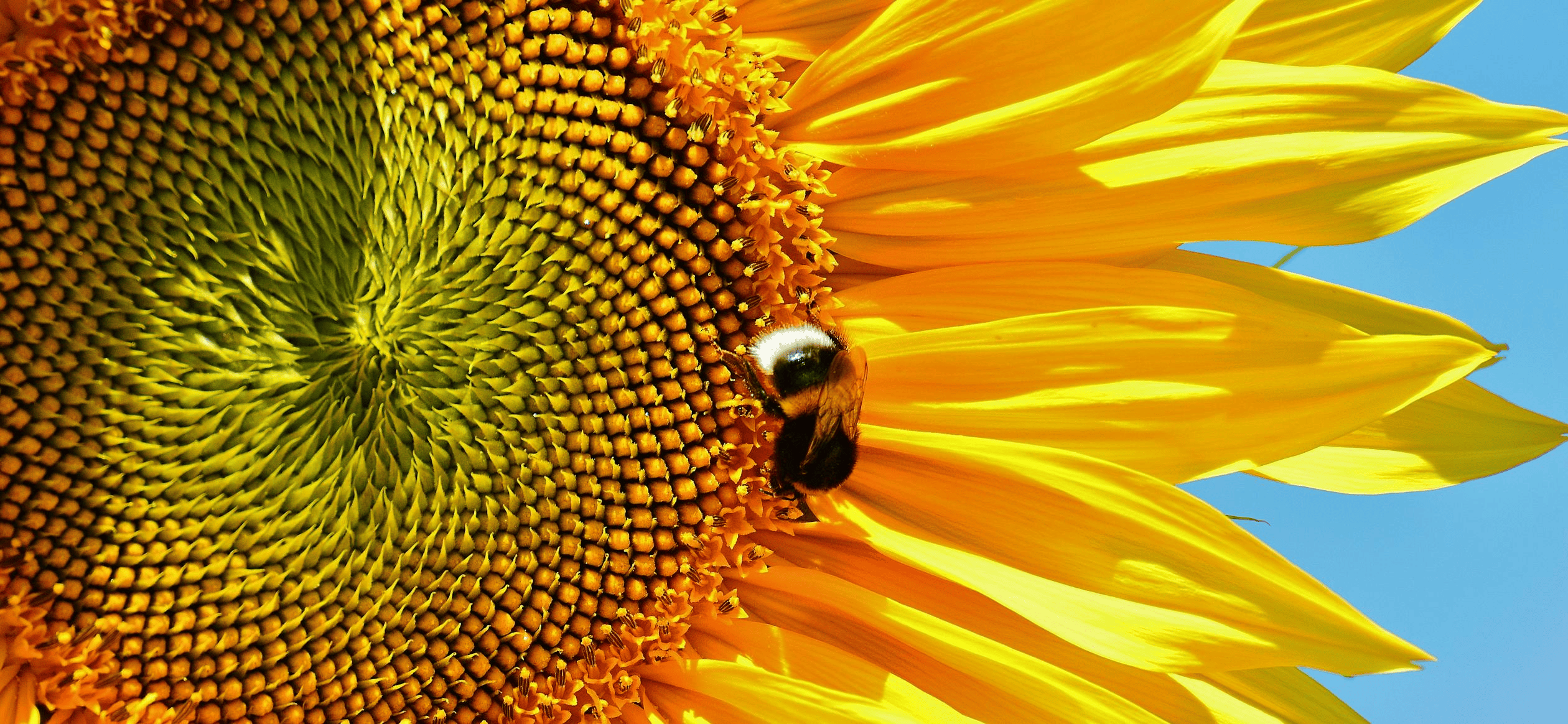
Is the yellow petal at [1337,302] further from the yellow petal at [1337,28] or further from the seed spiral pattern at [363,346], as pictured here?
the seed spiral pattern at [363,346]

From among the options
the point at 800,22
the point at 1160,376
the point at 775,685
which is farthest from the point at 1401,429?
the point at 800,22

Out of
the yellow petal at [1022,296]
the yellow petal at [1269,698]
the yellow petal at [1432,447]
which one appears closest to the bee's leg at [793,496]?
the yellow petal at [1022,296]

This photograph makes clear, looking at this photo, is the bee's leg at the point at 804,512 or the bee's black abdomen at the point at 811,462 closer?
the bee's black abdomen at the point at 811,462

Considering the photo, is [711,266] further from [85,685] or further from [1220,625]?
[85,685]

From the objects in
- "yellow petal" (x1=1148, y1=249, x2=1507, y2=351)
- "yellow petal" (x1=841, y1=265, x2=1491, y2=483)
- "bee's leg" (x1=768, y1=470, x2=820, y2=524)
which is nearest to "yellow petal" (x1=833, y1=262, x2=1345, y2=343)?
"yellow petal" (x1=841, y1=265, x2=1491, y2=483)

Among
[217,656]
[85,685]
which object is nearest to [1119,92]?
[217,656]

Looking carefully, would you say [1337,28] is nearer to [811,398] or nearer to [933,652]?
[811,398]
